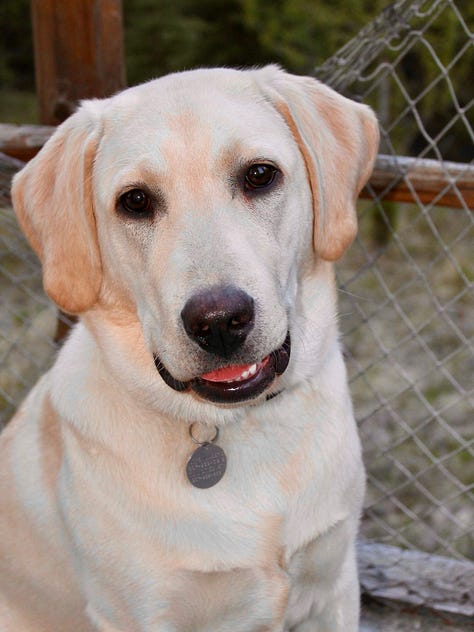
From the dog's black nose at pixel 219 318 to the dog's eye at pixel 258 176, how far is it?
1.10 ft

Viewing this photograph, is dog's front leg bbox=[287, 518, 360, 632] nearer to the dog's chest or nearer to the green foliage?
the dog's chest

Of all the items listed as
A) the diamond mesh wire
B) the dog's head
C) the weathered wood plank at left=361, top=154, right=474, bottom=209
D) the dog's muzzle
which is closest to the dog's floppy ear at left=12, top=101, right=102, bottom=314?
the dog's head

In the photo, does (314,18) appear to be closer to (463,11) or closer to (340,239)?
(463,11)

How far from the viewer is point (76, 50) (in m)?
3.15

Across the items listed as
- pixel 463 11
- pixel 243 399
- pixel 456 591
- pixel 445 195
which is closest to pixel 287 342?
pixel 243 399

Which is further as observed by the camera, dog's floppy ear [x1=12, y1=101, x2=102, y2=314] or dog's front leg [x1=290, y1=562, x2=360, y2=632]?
dog's front leg [x1=290, y1=562, x2=360, y2=632]

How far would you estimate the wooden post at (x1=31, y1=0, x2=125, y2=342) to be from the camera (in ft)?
10.2

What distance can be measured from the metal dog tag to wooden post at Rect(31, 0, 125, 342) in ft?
5.04

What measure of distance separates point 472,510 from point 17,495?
7.51ft

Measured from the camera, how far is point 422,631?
3.14 m

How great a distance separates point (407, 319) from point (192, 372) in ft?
5.30

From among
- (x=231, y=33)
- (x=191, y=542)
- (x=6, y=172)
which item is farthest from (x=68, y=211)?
(x=231, y=33)

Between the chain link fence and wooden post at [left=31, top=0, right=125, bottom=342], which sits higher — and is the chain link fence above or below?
below

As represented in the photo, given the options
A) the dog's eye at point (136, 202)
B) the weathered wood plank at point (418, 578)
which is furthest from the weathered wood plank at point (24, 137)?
the weathered wood plank at point (418, 578)
